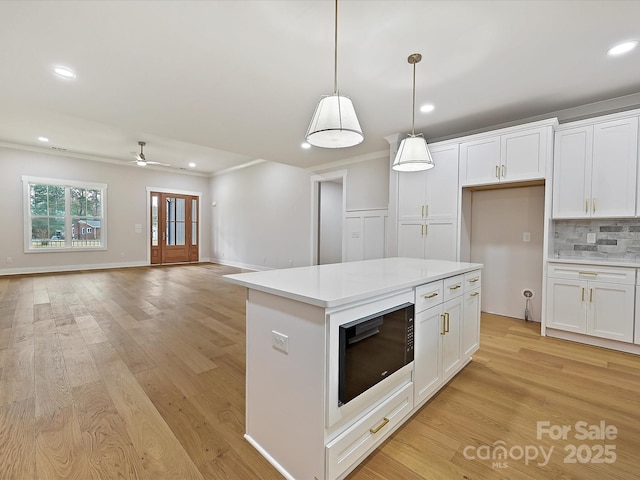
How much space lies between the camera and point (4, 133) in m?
5.80

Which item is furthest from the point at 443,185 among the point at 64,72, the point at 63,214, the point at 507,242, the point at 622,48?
the point at 63,214

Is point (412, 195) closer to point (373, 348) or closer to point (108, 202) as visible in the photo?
point (373, 348)

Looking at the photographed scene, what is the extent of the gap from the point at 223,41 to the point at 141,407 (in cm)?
283

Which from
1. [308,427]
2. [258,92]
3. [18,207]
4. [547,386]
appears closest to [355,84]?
[258,92]

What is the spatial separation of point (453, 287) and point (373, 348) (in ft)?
3.45

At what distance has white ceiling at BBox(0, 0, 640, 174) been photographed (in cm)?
202

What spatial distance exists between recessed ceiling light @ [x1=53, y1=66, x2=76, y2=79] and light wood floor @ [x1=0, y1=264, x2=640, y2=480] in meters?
2.73

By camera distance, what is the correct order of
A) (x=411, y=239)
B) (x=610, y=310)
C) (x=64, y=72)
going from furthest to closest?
(x=411, y=239) → (x=610, y=310) → (x=64, y=72)

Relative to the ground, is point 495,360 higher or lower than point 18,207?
lower

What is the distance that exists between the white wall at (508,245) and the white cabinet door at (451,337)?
226 cm

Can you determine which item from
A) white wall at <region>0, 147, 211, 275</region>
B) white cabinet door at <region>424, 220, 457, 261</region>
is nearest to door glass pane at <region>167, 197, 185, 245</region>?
white wall at <region>0, 147, 211, 275</region>

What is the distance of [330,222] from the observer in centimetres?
797

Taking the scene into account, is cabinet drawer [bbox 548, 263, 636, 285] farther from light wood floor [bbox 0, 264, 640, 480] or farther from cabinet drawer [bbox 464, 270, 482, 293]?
cabinet drawer [bbox 464, 270, 482, 293]

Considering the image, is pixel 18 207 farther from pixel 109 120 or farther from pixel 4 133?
pixel 109 120
